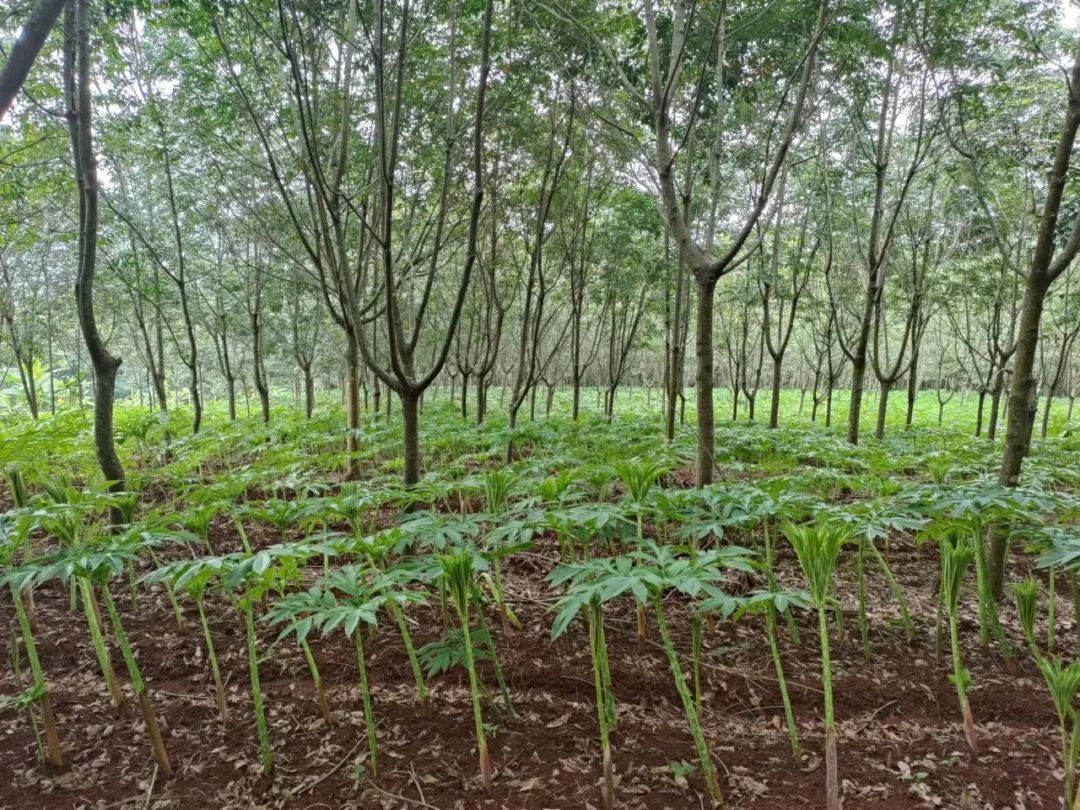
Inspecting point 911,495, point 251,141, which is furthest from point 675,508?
point 251,141

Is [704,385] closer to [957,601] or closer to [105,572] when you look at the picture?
[957,601]

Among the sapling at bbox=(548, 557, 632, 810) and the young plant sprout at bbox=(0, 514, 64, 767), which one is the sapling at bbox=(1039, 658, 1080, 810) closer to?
the sapling at bbox=(548, 557, 632, 810)

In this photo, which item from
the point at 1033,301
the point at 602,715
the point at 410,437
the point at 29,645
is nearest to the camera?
the point at 602,715

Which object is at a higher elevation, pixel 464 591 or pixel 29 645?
pixel 464 591

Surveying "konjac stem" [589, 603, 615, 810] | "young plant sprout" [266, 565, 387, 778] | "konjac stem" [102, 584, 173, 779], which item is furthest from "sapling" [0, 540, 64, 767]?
"konjac stem" [589, 603, 615, 810]

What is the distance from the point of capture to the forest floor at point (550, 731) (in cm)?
271

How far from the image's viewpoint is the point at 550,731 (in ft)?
10.3

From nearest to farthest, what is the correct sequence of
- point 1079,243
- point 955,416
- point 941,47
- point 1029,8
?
point 1079,243, point 1029,8, point 941,47, point 955,416

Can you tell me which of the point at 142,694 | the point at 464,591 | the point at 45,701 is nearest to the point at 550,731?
the point at 464,591

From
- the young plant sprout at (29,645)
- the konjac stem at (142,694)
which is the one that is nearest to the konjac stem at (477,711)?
the konjac stem at (142,694)

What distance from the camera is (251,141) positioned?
941 cm

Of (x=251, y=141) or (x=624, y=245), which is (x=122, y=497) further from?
(x=624, y=245)

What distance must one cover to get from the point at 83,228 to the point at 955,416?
28.3 meters

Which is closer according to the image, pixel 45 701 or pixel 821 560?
pixel 821 560
